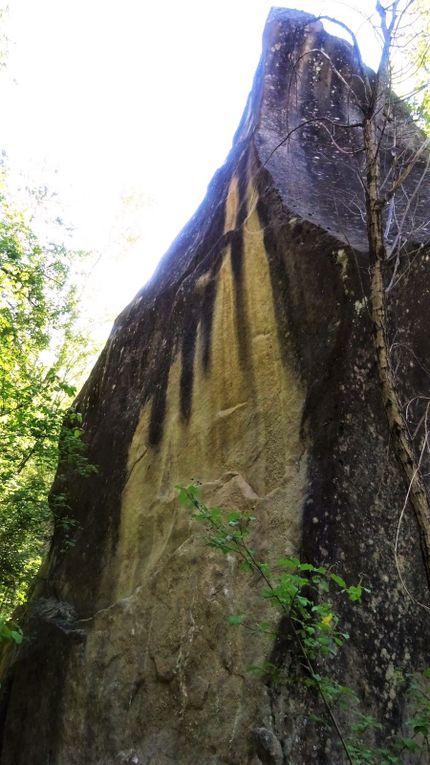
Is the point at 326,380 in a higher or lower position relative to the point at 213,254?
lower

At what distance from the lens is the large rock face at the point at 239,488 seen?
403cm

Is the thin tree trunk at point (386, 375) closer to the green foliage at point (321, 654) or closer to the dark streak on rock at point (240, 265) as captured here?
the green foliage at point (321, 654)

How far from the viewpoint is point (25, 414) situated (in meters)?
7.05

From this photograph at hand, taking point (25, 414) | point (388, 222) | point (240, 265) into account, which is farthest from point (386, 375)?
point (25, 414)

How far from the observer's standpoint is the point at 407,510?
174 inches

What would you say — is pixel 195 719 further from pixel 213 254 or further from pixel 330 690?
pixel 213 254

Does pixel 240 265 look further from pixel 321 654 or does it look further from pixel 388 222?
pixel 321 654

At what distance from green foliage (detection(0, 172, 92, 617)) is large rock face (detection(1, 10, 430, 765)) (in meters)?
0.68

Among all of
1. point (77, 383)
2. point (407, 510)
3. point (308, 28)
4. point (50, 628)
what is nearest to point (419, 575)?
point (407, 510)

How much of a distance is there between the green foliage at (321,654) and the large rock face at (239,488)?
0.11 meters

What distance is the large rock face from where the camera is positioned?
4.03 m

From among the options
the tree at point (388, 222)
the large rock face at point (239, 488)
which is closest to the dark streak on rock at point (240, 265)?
Answer: the large rock face at point (239, 488)

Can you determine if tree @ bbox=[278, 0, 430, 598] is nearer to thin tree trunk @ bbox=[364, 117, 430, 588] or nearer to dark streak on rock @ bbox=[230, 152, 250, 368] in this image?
thin tree trunk @ bbox=[364, 117, 430, 588]

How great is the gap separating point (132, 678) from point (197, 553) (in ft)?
3.99
